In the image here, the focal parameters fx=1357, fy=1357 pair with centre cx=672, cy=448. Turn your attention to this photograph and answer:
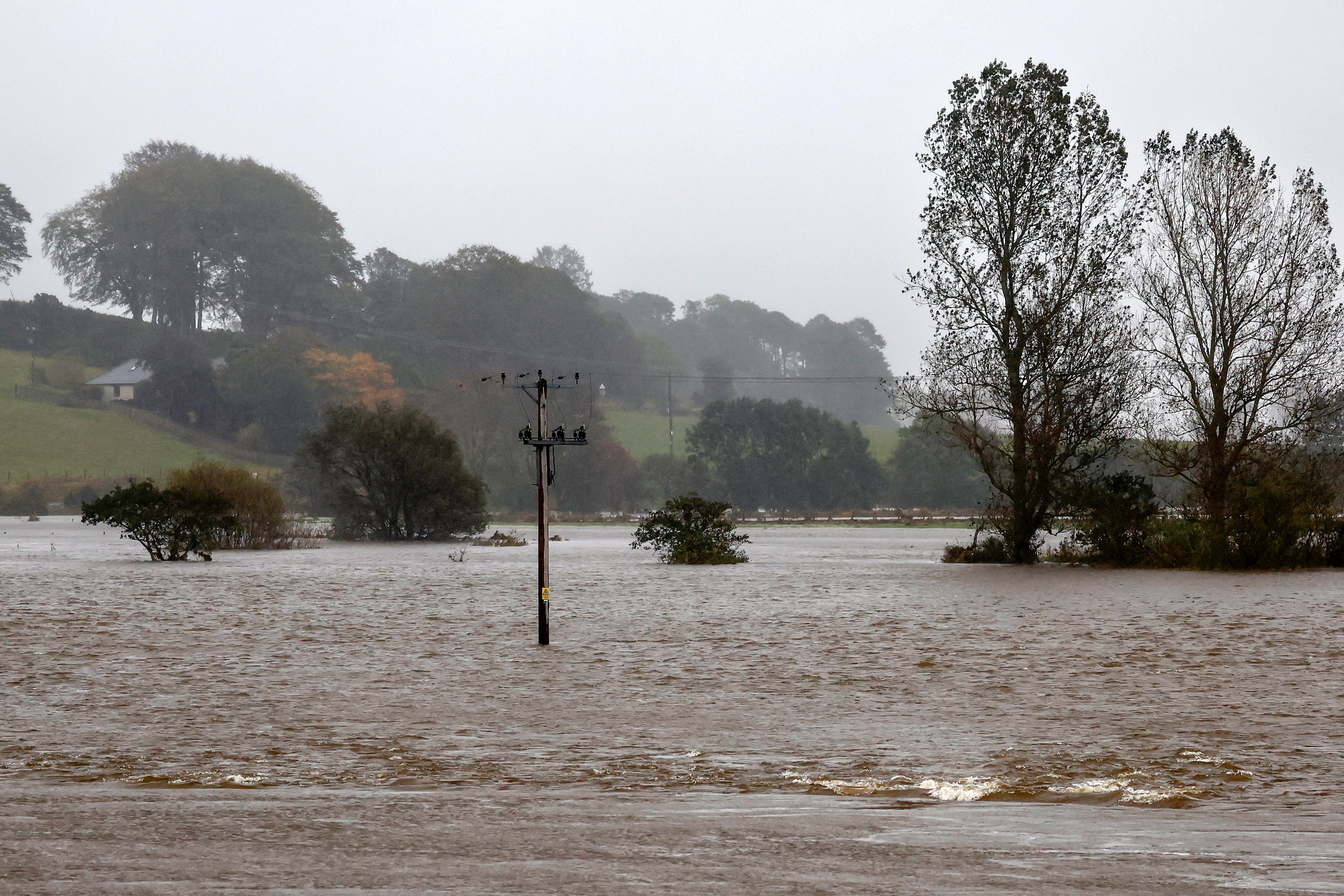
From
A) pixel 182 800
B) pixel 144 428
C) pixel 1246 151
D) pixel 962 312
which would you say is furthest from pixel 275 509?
pixel 144 428

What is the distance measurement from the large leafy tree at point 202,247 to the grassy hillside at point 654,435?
29.1 meters

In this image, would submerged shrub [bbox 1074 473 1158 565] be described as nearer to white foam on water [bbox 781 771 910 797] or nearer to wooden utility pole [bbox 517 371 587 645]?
wooden utility pole [bbox 517 371 587 645]

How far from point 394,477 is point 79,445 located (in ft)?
179

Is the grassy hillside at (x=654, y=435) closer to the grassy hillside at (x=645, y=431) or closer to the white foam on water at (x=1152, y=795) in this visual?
the grassy hillside at (x=645, y=431)

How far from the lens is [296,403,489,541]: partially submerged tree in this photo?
54.9 metres

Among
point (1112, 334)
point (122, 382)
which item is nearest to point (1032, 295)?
point (1112, 334)

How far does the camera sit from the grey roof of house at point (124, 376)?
11425 centimetres

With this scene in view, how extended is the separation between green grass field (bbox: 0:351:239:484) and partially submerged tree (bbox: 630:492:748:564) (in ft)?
193

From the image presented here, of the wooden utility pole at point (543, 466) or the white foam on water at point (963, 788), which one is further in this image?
the wooden utility pole at point (543, 466)

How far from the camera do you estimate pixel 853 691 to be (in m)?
14.2

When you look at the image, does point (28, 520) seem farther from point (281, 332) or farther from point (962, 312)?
point (962, 312)

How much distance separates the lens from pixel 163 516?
41531 millimetres

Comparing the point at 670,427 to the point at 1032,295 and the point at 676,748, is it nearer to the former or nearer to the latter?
the point at 1032,295

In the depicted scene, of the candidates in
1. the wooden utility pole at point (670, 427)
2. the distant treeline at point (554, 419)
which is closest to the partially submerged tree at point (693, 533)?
the distant treeline at point (554, 419)
